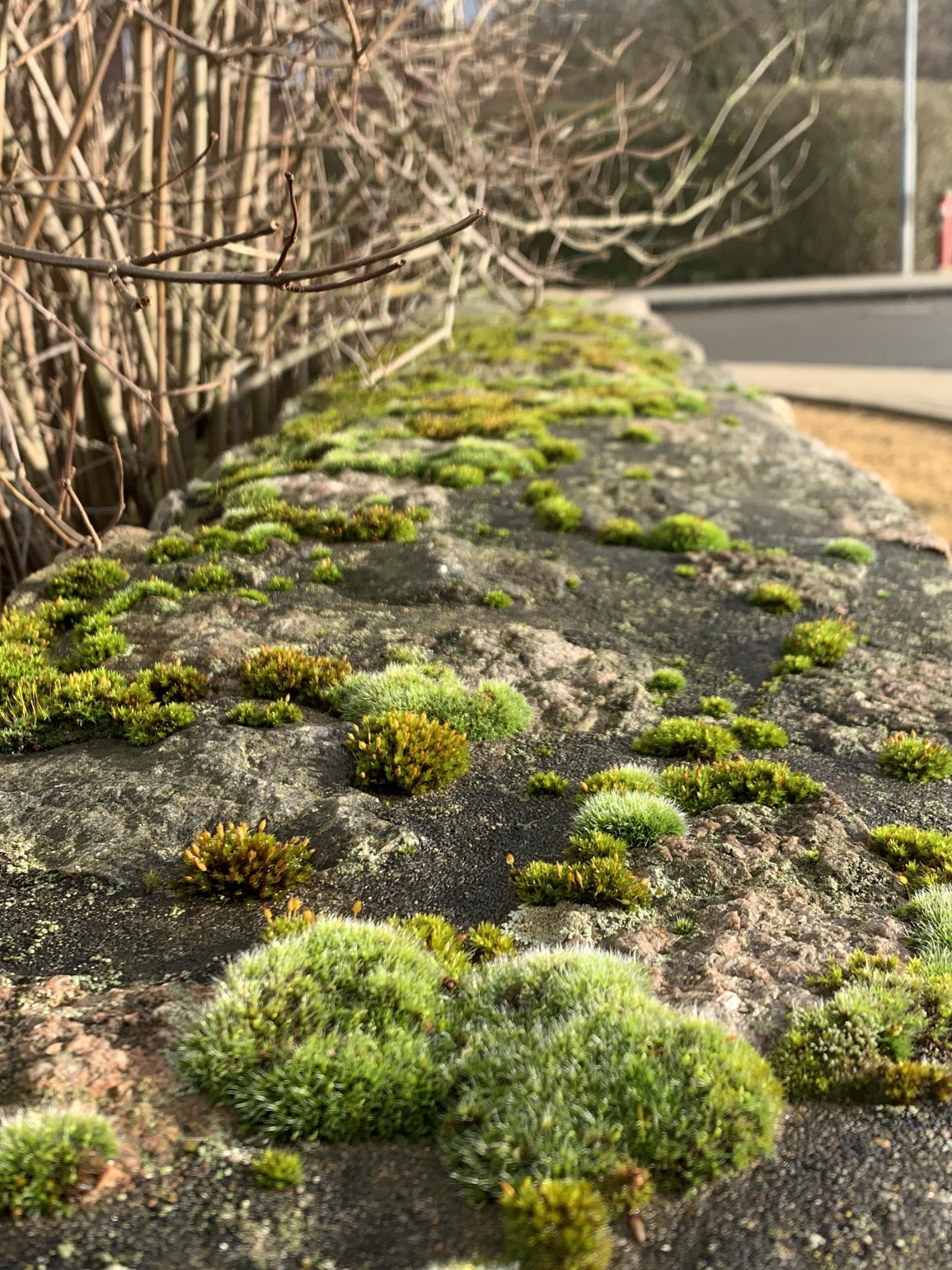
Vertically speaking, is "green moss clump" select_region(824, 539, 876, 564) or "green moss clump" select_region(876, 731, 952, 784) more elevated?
"green moss clump" select_region(824, 539, 876, 564)

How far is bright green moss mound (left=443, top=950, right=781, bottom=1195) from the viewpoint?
3.38m

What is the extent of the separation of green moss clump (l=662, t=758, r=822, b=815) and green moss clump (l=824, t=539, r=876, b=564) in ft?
12.6

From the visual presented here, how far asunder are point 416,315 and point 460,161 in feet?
13.1

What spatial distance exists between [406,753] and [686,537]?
440 cm

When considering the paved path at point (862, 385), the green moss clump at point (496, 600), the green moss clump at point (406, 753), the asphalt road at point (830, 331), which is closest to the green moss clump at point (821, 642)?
the green moss clump at point (496, 600)

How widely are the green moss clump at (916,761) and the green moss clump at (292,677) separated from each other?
3.13 meters

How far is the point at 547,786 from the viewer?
5.64 meters

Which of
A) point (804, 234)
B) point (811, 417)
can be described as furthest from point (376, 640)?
point (804, 234)

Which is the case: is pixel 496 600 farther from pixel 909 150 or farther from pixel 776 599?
pixel 909 150

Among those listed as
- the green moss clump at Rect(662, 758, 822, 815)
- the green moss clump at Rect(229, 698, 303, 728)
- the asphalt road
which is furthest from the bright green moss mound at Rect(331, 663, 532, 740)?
the asphalt road

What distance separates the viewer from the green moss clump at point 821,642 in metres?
7.20

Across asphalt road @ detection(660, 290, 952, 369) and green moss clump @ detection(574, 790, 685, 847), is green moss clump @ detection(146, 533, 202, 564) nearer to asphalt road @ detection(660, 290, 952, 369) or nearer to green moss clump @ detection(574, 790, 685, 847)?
green moss clump @ detection(574, 790, 685, 847)

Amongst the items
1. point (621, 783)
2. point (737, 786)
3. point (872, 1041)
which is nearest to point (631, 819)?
point (621, 783)

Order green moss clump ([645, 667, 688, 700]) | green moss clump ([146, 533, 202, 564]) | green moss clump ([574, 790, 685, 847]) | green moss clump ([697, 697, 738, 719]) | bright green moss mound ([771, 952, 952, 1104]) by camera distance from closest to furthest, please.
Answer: bright green moss mound ([771, 952, 952, 1104])
green moss clump ([574, 790, 685, 847])
green moss clump ([697, 697, 738, 719])
green moss clump ([645, 667, 688, 700])
green moss clump ([146, 533, 202, 564])
